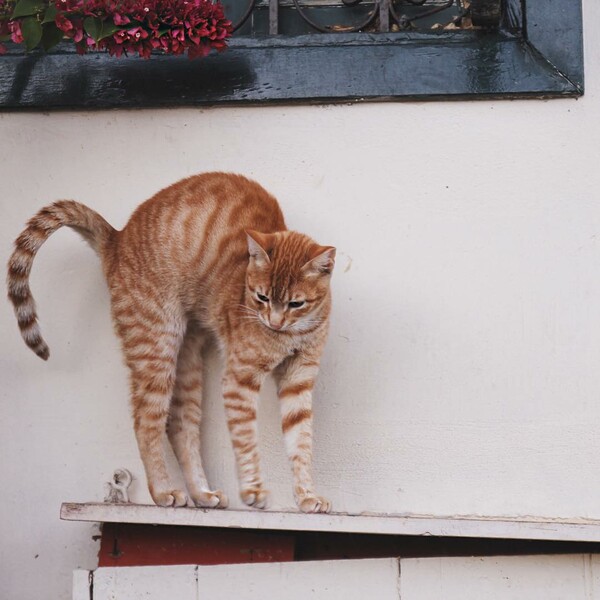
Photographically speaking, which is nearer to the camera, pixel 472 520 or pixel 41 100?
pixel 472 520

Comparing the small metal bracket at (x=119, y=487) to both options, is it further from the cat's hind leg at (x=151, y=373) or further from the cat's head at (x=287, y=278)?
the cat's head at (x=287, y=278)

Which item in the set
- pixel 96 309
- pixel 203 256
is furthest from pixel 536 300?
pixel 96 309

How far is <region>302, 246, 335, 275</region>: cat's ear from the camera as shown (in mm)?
3652

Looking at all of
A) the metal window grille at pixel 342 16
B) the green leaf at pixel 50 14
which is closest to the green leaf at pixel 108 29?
the green leaf at pixel 50 14

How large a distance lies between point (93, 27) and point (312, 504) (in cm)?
178

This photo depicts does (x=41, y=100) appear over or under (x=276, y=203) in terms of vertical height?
over

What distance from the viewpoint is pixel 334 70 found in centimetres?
400

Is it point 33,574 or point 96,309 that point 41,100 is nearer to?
A: point 96,309

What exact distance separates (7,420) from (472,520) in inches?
67.9

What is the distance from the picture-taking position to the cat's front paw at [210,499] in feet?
12.5

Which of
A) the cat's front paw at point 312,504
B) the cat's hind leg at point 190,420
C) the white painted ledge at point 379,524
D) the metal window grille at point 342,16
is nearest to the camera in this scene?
the white painted ledge at point 379,524

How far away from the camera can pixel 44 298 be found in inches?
161

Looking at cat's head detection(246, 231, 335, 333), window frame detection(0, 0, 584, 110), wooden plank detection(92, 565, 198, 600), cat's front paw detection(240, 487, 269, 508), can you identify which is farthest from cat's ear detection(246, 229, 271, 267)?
wooden plank detection(92, 565, 198, 600)

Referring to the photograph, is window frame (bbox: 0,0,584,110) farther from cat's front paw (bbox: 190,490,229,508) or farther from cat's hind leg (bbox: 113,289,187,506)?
cat's front paw (bbox: 190,490,229,508)
